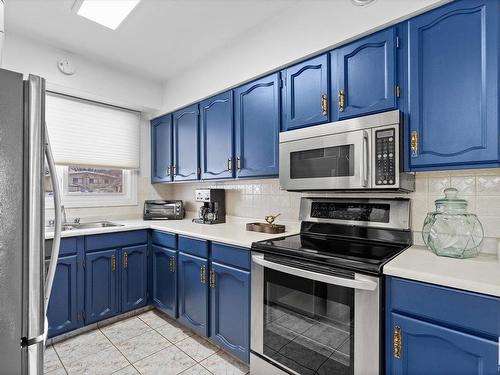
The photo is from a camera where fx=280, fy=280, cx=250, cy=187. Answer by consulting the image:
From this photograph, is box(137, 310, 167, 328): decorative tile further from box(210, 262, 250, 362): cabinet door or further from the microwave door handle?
the microwave door handle

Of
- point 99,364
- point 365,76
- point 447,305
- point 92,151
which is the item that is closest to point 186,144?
point 92,151

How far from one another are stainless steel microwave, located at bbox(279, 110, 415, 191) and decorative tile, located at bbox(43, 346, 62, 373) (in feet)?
6.33

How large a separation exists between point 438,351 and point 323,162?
3.45 feet

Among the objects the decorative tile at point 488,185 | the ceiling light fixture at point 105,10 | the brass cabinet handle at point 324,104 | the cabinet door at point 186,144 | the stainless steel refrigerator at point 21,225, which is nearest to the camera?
the stainless steel refrigerator at point 21,225

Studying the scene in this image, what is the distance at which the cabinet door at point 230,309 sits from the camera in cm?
179

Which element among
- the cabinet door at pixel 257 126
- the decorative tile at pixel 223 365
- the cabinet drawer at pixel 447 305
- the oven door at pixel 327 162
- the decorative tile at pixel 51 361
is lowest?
the decorative tile at pixel 223 365

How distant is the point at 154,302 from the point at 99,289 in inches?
20.2

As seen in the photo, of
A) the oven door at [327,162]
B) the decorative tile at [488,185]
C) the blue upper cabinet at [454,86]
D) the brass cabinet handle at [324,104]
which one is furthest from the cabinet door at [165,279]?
the decorative tile at [488,185]

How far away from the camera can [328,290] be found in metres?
1.38

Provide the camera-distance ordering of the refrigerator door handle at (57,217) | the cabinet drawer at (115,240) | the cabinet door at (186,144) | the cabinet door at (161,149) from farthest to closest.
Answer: the cabinet door at (161,149), the cabinet door at (186,144), the cabinet drawer at (115,240), the refrigerator door handle at (57,217)

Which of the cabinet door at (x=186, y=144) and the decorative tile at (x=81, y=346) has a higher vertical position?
the cabinet door at (x=186, y=144)

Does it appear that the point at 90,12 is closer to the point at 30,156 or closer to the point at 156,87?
the point at 156,87

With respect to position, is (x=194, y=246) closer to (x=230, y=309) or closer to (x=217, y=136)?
(x=230, y=309)

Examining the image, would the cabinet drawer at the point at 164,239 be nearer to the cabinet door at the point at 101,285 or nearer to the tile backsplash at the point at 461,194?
the cabinet door at the point at 101,285
